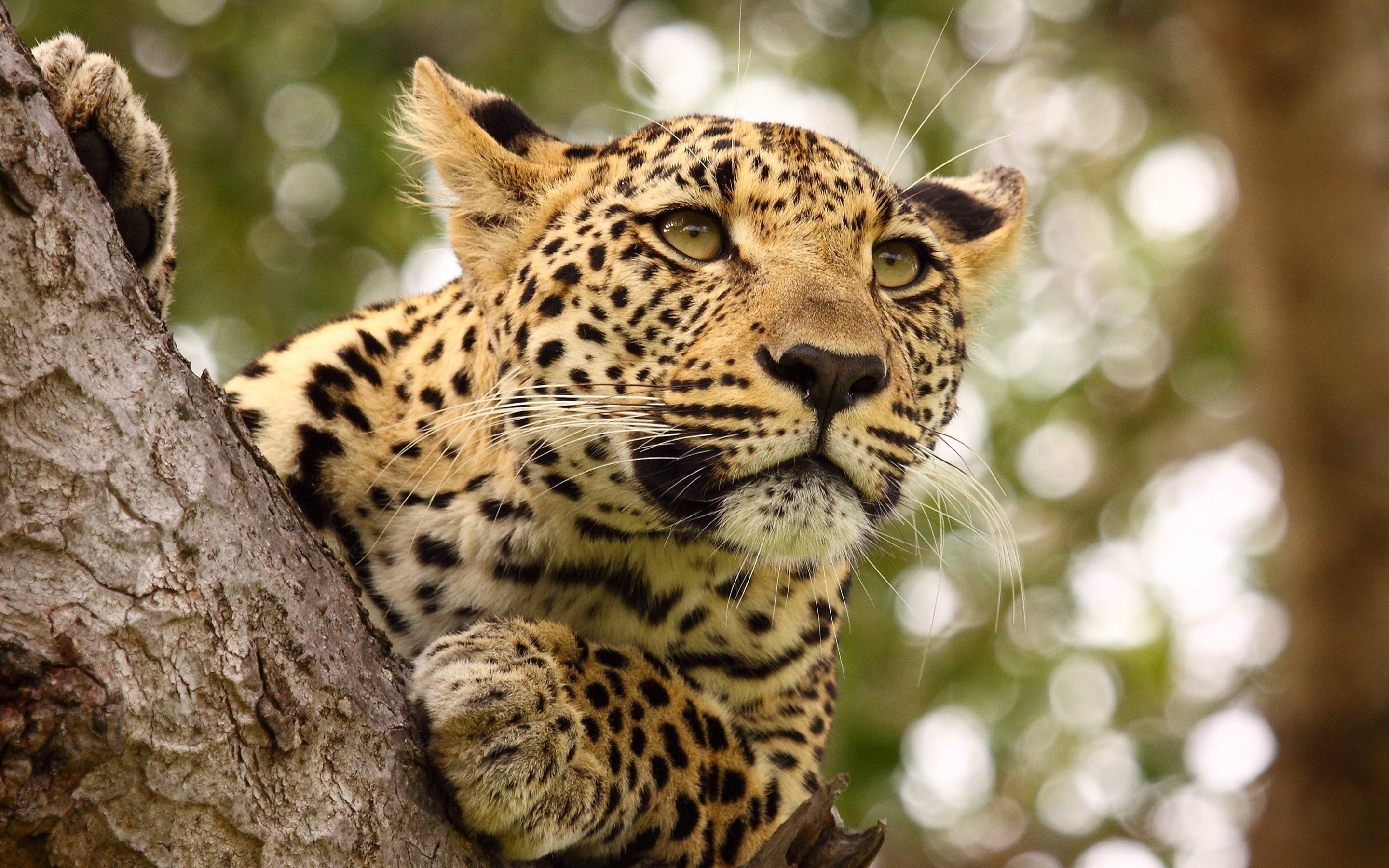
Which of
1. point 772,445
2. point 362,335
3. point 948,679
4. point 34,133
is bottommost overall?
point 948,679

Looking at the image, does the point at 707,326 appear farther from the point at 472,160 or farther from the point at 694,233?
the point at 472,160

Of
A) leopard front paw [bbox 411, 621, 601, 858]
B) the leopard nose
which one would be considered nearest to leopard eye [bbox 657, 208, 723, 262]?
the leopard nose

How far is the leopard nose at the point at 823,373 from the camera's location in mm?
4160

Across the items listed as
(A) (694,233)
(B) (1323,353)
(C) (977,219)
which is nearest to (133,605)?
(A) (694,233)

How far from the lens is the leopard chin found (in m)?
4.23

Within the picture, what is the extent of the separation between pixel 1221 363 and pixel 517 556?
34.2ft

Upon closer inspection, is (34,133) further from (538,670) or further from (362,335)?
(362,335)

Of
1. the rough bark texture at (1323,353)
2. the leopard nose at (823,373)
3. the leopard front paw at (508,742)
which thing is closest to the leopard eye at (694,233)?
the leopard nose at (823,373)

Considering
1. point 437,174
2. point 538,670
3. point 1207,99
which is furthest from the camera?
point 1207,99

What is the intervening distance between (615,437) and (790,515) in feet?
2.03

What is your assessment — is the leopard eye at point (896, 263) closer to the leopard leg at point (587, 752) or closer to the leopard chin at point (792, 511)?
the leopard chin at point (792, 511)

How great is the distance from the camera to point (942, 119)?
11172mm

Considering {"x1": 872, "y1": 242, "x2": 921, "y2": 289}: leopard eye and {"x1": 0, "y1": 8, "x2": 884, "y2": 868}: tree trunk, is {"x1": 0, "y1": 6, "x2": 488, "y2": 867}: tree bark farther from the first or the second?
{"x1": 872, "y1": 242, "x2": 921, "y2": 289}: leopard eye

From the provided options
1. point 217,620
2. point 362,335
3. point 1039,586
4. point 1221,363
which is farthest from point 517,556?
point 1221,363
